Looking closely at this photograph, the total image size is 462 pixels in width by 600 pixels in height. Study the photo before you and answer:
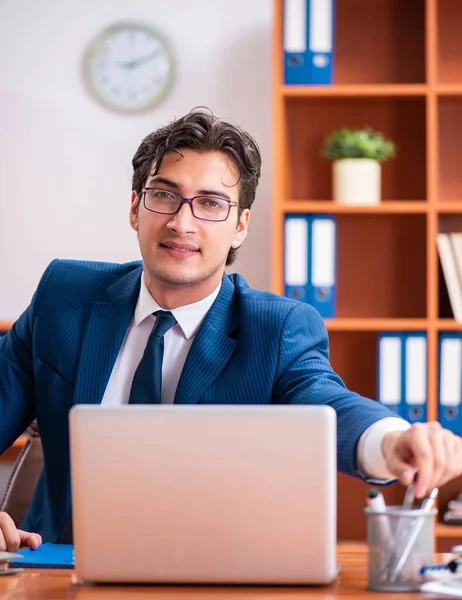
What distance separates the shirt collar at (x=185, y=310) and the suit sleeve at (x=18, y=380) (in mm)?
240

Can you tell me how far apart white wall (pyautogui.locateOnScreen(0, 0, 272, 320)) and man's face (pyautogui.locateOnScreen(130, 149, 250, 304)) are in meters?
1.62

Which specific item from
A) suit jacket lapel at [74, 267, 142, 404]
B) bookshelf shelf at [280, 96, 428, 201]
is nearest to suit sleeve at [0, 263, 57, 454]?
suit jacket lapel at [74, 267, 142, 404]

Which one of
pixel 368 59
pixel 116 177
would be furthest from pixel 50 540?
pixel 368 59

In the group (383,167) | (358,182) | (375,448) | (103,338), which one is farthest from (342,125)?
(375,448)

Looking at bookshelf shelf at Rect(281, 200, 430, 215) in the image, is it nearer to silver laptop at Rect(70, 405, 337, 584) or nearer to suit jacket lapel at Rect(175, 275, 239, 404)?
suit jacket lapel at Rect(175, 275, 239, 404)

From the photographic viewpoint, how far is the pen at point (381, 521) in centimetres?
122

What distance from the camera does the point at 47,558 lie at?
1540mm

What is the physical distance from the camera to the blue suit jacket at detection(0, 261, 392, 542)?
1861 mm

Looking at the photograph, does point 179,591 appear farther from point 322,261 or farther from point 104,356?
point 322,261

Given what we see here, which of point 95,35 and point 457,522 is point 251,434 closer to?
point 457,522

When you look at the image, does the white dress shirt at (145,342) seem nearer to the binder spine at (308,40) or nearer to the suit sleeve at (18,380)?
the suit sleeve at (18,380)

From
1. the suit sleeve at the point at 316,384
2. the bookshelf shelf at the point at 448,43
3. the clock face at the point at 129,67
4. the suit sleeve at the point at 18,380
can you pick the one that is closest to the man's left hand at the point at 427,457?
the suit sleeve at the point at 316,384

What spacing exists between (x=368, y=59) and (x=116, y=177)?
1.05m

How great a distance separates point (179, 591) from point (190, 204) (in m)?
0.94
